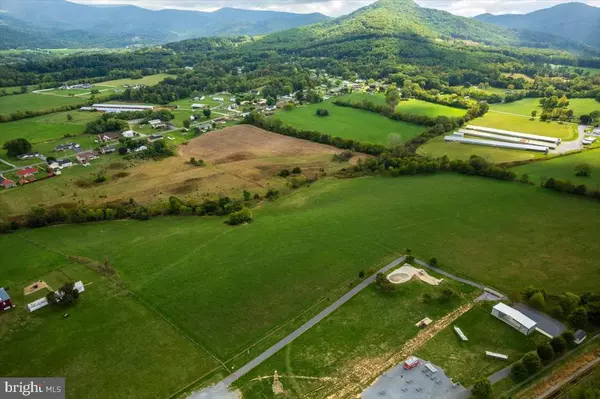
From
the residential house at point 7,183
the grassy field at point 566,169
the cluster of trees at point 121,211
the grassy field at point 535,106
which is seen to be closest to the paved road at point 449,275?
the cluster of trees at point 121,211

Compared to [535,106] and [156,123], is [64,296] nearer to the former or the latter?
[156,123]

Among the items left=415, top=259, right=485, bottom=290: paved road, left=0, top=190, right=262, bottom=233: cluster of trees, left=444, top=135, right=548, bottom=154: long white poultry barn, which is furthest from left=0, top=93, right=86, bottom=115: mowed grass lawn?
left=415, top=259, right=485, bottom=290: paved road

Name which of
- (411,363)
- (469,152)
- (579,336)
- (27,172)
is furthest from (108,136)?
(579,336)

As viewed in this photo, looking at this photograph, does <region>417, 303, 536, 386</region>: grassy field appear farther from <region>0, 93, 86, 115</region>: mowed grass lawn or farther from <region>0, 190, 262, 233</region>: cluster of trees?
<region>0, 93, 86, 115</region>: mowed grass lawn

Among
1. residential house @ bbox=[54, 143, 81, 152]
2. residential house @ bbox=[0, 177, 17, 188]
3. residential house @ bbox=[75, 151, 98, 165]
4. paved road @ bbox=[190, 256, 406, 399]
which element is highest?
residential house @ bbox=[54, 143, 81, 152]

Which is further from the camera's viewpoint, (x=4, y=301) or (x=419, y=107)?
(x=419, y=107)

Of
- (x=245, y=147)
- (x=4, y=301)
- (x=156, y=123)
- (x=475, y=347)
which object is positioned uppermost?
(x=156, y=123)

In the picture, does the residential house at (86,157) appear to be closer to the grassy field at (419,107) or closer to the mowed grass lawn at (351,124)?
the mowed grass lawn at (351,124)
